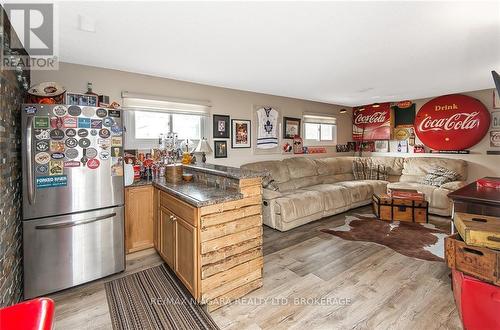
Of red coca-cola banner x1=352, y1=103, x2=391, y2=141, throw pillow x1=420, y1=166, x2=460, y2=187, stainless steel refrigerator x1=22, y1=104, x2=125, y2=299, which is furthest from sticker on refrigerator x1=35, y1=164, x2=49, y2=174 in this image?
red coca-cola banner x1=352, y1=103, x2=391, y2=141

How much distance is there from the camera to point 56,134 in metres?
2.11

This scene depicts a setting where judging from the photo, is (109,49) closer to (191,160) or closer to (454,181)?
(191,160)

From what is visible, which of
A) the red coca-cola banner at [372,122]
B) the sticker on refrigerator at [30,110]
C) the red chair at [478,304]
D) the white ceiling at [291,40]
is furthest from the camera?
the red coca-cola banner at [372,122]

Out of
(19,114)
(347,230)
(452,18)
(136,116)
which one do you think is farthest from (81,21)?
(347,230)

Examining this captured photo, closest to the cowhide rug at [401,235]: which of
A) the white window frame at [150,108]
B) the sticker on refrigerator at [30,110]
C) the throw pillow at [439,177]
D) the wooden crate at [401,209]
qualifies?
the wooden crate at [401,209]

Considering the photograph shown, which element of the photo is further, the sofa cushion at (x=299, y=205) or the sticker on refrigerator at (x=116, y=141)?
the sofa cushion at (x=299, y=205)

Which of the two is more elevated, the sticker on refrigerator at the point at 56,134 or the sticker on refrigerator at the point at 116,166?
the sticker on refrigerator at the point at 56,134

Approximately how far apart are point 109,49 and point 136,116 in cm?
106

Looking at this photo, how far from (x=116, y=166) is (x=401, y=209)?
432cm

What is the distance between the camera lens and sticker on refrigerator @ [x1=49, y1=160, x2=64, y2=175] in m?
2.09

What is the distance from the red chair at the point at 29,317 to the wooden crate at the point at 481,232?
90.5 inches

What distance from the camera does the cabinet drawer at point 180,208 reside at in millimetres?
1926

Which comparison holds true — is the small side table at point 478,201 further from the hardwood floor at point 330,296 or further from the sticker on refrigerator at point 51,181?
the sticker on refrigerator at point 51,181

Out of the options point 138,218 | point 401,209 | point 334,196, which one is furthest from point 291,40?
point 401,209
